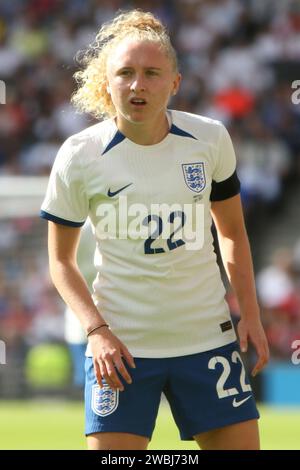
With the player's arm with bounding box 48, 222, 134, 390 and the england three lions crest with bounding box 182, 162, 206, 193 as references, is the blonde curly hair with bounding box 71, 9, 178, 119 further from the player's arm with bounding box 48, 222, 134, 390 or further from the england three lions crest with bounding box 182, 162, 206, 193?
the player's arm with bounding box 48, 222, 134, 390

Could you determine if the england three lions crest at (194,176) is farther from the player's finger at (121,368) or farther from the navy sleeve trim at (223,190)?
the player's finger at (121,368)

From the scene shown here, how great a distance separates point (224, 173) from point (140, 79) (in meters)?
0.50

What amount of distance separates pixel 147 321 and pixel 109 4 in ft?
41.1

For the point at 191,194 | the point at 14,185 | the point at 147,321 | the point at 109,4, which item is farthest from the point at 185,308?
the point at 109,4

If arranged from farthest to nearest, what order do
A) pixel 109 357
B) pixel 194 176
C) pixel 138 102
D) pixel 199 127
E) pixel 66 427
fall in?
1. pixel 66 427
2. pixel 199 127
3. pixel 194 176
4. pixel 138 102
5. pixel 109 357

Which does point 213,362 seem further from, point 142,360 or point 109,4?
point 109,4

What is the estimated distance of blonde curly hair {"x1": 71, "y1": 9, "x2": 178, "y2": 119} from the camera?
4.05 meters

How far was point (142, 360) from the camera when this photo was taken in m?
4.05

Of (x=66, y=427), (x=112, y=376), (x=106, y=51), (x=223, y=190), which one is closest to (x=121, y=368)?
(x=112, y=376)

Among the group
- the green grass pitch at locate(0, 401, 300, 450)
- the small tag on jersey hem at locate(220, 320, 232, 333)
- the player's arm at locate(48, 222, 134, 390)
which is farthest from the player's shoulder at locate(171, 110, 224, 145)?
the green grass pitch at locate(0, 401, 300, 450)

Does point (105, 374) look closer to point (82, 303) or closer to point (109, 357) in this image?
point (109, 357)

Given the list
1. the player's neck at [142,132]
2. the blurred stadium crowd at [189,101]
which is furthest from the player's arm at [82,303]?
the blurred stadium crowd at [189,101]

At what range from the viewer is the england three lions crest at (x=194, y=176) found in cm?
407

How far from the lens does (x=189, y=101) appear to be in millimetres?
14469
